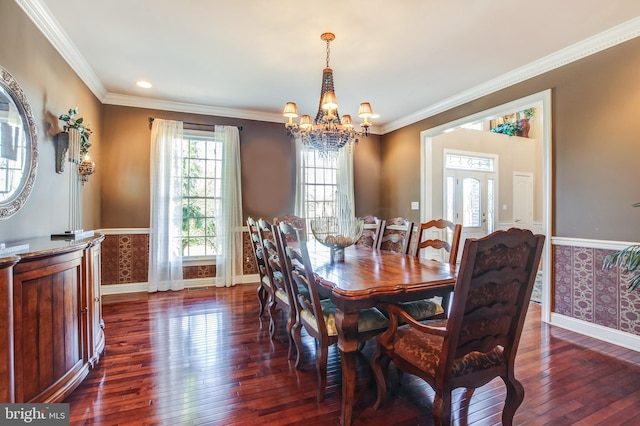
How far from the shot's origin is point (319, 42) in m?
2.85

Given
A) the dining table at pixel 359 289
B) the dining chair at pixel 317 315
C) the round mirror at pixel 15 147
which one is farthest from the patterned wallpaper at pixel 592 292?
the round mirror at pixel 15 147

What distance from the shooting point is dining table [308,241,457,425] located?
163 centimetres

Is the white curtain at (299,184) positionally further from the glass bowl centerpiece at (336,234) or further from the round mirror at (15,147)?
the round mirror at (15,147)

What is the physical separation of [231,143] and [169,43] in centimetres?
194

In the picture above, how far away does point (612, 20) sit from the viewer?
101 inches

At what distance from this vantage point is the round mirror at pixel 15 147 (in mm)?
1973

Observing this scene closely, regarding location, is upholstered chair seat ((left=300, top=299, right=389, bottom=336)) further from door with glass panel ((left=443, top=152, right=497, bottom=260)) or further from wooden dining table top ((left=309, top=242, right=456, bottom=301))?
door with glass panel ((left=443, top=152, right=497, bottom=260))

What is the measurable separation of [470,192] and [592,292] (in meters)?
3.29

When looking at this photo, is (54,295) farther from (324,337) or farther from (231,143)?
(231,143)

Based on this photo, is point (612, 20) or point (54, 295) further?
point (612, 20)

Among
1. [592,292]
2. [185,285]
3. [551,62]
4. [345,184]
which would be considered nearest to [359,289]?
Answer: [592,292]

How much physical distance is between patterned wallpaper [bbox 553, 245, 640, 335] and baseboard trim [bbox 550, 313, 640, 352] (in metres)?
0.04

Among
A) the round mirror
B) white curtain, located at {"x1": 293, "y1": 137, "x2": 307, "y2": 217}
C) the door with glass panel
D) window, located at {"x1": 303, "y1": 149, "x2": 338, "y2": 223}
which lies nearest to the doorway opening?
the door with glass panel

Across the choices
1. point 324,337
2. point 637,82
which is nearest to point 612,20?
point 637,82
